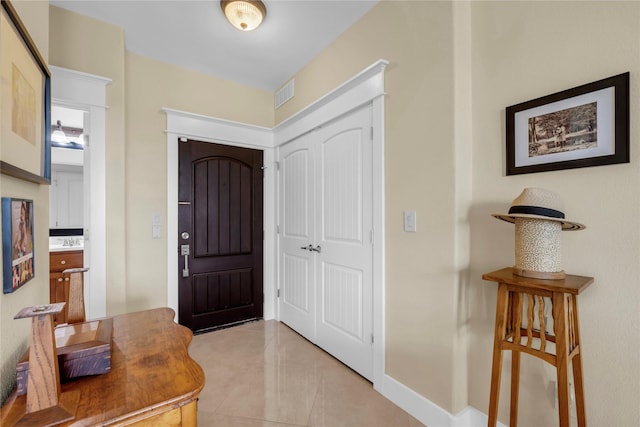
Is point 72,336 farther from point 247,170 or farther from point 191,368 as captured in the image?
point 247,170

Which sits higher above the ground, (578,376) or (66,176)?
(66,176)

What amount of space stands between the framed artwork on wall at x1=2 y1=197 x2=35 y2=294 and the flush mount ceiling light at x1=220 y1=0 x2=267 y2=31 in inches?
66.2

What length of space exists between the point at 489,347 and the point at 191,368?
148cm

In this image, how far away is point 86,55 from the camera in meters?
2.25

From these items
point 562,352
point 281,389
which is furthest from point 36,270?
point 562,352

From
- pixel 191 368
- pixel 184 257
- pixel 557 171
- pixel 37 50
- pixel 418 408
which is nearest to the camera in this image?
pixel 191 368

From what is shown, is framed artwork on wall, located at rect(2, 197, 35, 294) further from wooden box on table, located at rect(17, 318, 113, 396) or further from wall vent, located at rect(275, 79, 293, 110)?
wall vent, located at rect(275, 79, 293, 110)

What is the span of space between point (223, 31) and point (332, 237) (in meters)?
1.87

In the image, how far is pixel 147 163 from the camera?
8.75 feet

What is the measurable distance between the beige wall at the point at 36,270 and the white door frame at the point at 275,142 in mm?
1514

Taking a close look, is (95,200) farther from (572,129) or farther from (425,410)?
(572,129)

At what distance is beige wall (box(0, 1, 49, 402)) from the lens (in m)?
0.89

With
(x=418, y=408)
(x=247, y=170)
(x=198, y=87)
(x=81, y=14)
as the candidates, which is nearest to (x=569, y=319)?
(x=418, y=408)

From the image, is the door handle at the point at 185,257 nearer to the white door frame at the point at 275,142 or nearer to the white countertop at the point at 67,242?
the white door frame at the point at 275,142
